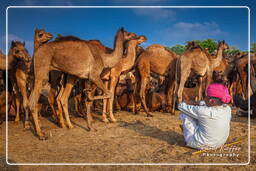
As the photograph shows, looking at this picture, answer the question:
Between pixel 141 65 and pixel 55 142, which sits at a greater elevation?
pixel 141 65

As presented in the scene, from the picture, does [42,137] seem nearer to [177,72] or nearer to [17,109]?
[17,109]

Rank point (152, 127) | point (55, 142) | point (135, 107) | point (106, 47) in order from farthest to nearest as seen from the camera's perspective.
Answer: point (135, 107), point (106, 47), point (152, 127), point (55, 142)

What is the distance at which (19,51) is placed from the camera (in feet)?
21.8

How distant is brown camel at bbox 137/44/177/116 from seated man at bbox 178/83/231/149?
187 inches

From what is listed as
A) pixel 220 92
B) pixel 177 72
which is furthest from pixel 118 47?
pixel 220 92

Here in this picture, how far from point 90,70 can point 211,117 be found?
3308mm

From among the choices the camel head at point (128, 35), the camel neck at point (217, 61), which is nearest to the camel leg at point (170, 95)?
the camel neck at point (217, 61)

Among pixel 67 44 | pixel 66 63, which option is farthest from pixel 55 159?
pixel 67 44

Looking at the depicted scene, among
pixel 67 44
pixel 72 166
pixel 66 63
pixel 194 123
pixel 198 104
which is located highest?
pixel 67 44

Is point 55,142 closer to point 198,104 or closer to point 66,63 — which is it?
point 66,63

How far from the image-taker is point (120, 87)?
11391mm

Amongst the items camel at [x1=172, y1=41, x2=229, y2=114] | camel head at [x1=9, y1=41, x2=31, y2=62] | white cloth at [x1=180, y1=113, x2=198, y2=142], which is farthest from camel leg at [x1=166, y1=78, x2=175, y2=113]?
camel head at [x1=9, y1=41, x2=31, y2=62]

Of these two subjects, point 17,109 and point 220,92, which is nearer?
point 220,92

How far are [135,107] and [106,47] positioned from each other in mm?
2737
